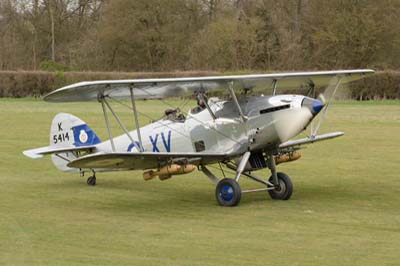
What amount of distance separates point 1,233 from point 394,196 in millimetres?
6373

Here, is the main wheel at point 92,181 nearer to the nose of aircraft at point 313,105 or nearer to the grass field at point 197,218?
the grass field at point 197,218

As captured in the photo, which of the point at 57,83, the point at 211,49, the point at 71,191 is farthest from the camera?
the point at 211,49

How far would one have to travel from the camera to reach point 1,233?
36.0 feet

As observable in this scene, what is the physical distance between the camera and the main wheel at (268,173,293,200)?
13.8 m

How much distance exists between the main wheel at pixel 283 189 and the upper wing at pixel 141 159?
1.01m

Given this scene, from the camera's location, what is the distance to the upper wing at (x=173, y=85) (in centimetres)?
1266

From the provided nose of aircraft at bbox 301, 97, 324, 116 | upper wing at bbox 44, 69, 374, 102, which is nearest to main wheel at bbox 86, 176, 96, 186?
upper wing at bbox 44, 69, 374, 102

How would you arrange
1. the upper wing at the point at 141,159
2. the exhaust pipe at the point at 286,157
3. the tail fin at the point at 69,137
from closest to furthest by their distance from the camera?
the upper wing at the point at 141,159
the exhaust pipe at the point at 286,157
the tail fin at the point at 69,137

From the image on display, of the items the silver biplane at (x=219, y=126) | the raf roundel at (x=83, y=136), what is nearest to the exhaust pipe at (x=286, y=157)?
the silver biplane at (x=219, y=126)

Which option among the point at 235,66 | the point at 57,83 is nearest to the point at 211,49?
the point at 235,66

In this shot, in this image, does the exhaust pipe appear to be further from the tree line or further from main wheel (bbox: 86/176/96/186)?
the tree line

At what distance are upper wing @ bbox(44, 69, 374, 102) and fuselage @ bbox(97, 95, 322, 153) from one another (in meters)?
0.36

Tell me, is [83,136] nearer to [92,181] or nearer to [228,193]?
[92,181]

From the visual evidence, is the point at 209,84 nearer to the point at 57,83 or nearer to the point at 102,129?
the point at 102,129
